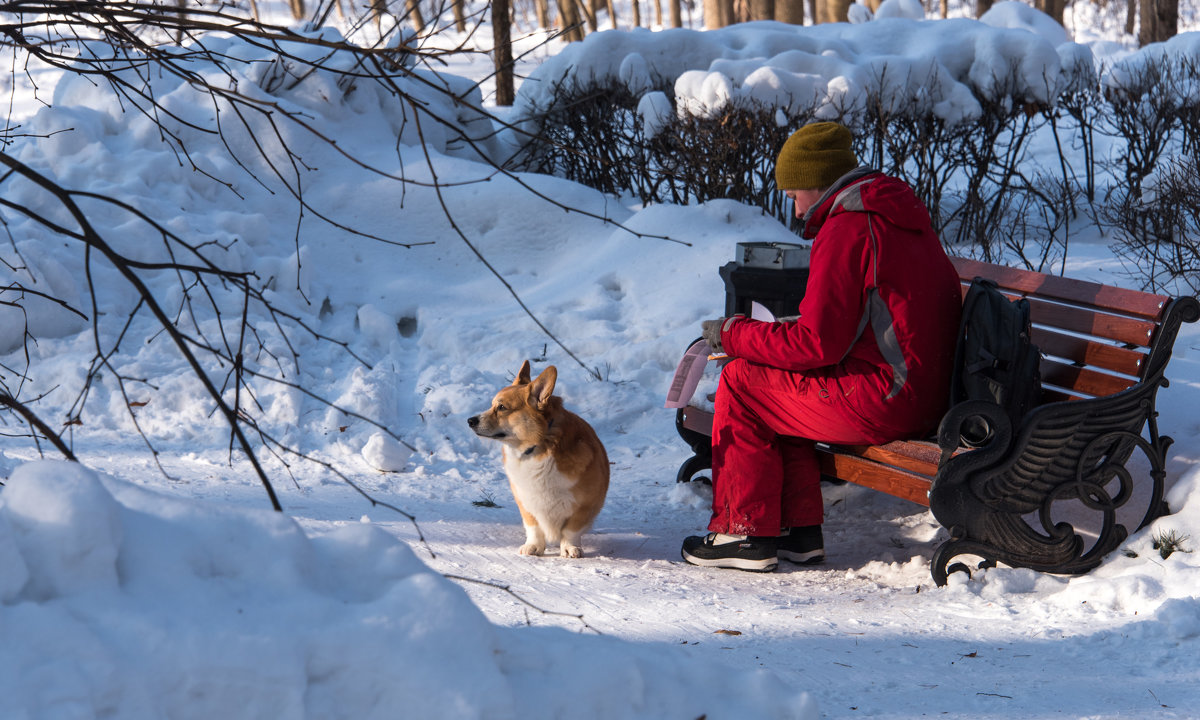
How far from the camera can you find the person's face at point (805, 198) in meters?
3.94

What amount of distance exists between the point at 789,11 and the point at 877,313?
51.3ft

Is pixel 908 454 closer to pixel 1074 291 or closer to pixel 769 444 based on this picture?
pixel 769 444

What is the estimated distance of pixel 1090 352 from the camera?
409 cm

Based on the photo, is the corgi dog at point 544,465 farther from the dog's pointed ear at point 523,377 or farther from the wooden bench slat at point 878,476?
the wooden bench slat at point 878,476

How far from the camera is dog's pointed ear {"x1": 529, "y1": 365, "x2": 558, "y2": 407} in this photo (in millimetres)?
4031

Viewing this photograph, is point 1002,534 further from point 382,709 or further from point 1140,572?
point 382,709

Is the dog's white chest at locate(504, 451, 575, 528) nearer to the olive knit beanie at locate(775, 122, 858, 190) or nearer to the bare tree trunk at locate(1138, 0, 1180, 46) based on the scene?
the olive knit beanie at locate(775, 122, 858, 190)

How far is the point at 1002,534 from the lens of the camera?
11.6ft

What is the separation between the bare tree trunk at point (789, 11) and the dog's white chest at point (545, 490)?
50.9 ft

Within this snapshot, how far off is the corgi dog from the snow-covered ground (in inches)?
6.0

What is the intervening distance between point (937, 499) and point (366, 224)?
590cm

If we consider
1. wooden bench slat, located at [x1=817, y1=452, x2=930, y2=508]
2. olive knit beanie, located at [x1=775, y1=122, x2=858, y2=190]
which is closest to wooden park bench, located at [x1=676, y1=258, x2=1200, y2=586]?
wooden bench slat, located at [x1=817, y1=452, x2=930, y2=508]

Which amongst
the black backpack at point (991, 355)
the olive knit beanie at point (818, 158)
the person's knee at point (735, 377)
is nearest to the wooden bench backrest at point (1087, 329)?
the black backpack at point (991, 355)

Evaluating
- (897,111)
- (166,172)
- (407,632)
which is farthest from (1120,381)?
(166,172)
